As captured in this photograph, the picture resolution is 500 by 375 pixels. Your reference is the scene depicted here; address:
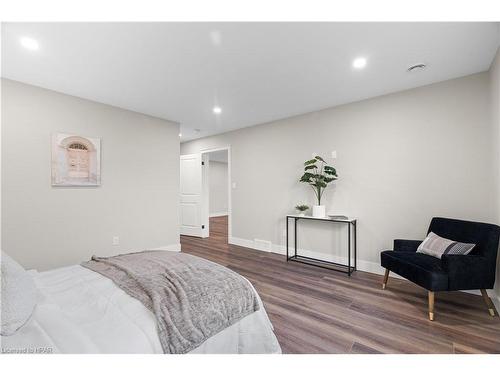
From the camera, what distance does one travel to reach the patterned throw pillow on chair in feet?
7.13

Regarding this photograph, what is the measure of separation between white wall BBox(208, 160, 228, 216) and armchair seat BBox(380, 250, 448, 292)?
24.0 feet

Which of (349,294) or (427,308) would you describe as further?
(349,294)

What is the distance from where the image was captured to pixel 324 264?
11.5 ft

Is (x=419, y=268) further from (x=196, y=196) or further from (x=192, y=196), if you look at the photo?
(x=192, y=196)

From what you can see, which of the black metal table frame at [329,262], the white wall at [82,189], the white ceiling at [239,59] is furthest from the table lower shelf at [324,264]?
the white ceiling at [239,59]

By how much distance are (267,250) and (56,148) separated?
354 centimetres

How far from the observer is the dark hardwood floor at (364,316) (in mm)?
1684

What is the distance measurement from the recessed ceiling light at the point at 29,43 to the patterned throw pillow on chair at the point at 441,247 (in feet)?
13.6

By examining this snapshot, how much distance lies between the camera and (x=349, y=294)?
2514 mm

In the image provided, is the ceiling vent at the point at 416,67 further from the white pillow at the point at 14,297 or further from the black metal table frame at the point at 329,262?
the white pillow at the point at 14,297
